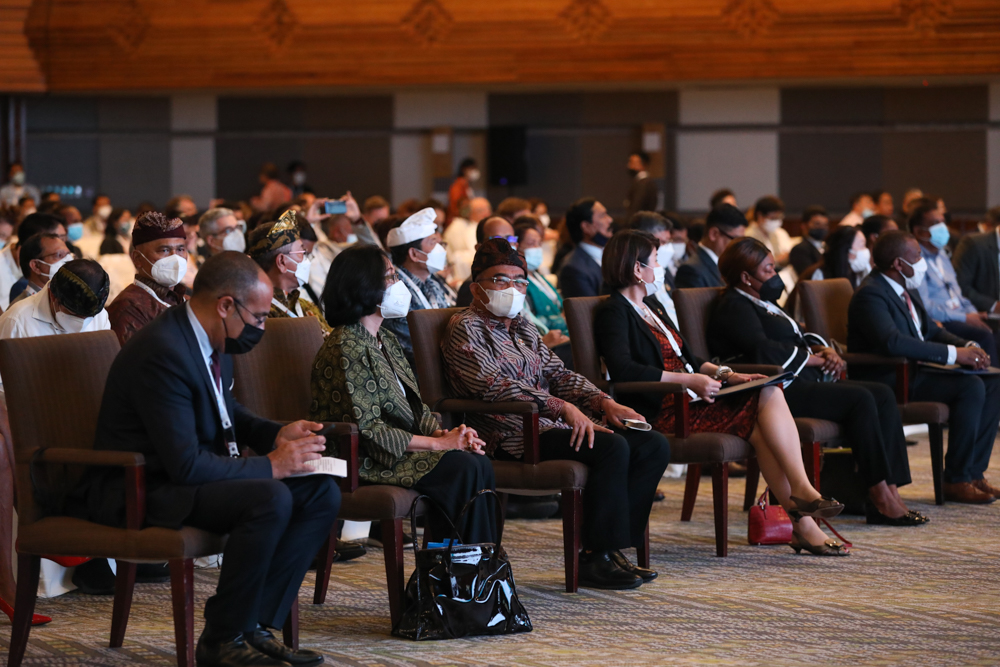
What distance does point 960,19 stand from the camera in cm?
1254

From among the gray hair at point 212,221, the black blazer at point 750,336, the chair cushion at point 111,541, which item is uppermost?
the gray hair at point 212,221

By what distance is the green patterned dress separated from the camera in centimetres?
368

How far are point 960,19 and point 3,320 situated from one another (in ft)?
35.7

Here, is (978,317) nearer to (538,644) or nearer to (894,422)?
(894,422)

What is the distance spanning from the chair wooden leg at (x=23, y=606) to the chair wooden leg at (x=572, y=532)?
159 centimetres

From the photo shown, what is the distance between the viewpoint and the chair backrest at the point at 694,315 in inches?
204

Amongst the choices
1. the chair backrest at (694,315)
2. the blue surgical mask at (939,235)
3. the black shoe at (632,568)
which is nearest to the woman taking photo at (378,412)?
the black shoe at (632,568)

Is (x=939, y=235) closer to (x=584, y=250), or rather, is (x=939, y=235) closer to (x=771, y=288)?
(x=584, y=250)

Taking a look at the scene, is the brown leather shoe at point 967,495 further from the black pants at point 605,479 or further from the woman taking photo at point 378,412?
the woman taking photo at point 378,412

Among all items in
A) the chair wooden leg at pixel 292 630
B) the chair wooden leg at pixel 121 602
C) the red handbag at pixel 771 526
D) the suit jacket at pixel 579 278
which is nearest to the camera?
the chair wooden leg at pixel 292 630

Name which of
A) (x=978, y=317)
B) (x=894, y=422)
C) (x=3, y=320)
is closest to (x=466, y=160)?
(x=978, y=317)

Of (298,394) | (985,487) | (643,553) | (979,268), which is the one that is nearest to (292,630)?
(298,394)

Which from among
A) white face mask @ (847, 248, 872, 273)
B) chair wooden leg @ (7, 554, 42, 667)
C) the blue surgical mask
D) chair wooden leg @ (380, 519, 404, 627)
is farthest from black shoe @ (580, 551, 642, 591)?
the blue surgical mask

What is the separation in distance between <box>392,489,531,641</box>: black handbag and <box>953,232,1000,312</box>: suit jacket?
18.1 feet
